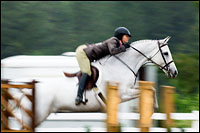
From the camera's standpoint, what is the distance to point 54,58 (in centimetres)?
1255

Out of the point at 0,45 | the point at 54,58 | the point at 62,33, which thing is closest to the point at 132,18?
the point at 62,33

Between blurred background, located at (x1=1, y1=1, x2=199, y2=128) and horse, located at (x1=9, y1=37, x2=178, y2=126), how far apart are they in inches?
1000

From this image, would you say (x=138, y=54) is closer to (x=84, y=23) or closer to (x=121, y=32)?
(x=121, y=32)

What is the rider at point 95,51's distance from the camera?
9719 mm

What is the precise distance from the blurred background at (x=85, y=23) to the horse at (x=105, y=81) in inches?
1000

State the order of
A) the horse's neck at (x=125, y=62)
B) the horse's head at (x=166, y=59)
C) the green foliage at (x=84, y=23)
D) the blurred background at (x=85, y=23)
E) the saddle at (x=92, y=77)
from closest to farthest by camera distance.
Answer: the saddle at (x=92, y=77) < the horse's neck at (x=125, y=62) < the horse's head at (x=166, y=59) < the blurred background at (x=85, y=23) < the green foliage at (x=84, y=23)

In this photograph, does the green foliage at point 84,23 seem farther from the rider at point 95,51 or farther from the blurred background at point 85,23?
the rider at point 95,51

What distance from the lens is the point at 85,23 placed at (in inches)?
1593

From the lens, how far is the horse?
9.88 m

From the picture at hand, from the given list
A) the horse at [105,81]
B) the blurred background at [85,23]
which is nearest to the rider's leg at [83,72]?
the horse at [105,81]

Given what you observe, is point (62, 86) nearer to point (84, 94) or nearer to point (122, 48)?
point (84, 94)

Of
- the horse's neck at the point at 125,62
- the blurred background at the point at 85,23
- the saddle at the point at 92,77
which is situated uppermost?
the blurred background at the point at 85,23

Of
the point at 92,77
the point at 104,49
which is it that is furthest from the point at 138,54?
the point at 92,77

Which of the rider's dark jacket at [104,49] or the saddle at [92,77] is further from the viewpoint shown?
the saddle at [92,77]
